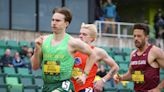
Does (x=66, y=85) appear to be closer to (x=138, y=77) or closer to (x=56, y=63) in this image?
(x=56, y=63)

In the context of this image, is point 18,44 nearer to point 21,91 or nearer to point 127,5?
point 21,91

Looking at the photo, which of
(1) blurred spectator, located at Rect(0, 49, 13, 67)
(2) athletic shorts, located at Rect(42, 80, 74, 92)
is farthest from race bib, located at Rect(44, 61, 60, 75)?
(1) blurred spectator, located at Rect(0, 49, 13, 67)

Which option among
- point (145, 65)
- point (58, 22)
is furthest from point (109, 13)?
point (58, 22)

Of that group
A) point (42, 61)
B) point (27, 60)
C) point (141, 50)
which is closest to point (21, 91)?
point (27, 60)

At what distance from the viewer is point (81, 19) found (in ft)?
85.3

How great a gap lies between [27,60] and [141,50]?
9111 mm

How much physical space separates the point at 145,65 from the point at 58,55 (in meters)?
2.17

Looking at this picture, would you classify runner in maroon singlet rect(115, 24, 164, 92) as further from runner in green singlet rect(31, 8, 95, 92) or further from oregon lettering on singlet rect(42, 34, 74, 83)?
oregon lettering on singlet rect(42, 34, 74, 83)

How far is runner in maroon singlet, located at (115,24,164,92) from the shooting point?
415 inches

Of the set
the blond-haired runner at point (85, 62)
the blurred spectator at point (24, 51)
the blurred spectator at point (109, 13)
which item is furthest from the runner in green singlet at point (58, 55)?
the blurred spectator at point (109, 13)

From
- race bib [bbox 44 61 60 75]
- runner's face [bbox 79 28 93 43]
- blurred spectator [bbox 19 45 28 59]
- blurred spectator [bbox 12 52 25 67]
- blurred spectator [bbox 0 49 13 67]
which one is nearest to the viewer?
race bib [bbox 44 61 60 75]

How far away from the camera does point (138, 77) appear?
10.6 metres

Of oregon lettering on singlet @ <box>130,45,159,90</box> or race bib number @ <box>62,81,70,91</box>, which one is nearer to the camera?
race bib number @ <box>62,81,70,91</box>

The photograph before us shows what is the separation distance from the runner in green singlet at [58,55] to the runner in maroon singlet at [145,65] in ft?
6.00
